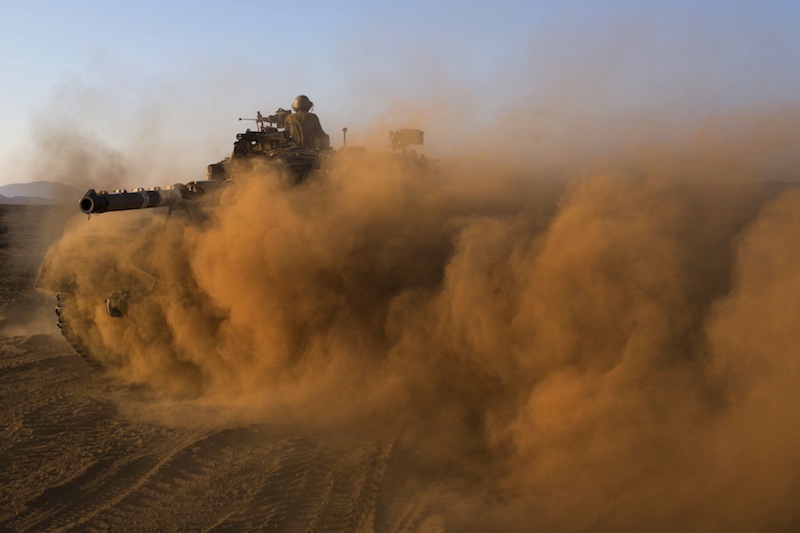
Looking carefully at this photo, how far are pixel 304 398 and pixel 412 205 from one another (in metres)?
3.45

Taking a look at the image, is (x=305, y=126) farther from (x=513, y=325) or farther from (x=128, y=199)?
(x=513, y=325)

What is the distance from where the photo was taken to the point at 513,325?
304 inches

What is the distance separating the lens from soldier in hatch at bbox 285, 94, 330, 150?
44.0 ft

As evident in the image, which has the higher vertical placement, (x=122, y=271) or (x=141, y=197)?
(x=141, y=197)

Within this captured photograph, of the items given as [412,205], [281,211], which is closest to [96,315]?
[281,211]

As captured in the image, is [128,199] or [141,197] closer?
[128,199]

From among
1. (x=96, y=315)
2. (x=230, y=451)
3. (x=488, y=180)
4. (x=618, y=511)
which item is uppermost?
(x=488, y=180)

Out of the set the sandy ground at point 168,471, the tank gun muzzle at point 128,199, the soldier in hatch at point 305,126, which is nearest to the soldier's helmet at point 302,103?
the soldier in hatch at point 305,126

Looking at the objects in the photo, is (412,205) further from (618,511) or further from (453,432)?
(618,511)

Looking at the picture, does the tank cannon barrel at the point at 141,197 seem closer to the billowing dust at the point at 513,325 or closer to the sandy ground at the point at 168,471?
the billowing dust at the point at 513,325

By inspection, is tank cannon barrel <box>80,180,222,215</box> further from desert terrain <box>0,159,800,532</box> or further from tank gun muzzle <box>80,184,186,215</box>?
desert terrain <box>0,159,800,532</box>

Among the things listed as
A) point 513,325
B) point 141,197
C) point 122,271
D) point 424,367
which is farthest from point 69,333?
point 513,325

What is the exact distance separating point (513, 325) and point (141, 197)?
4862 millimetres

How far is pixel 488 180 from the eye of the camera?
1355cm
